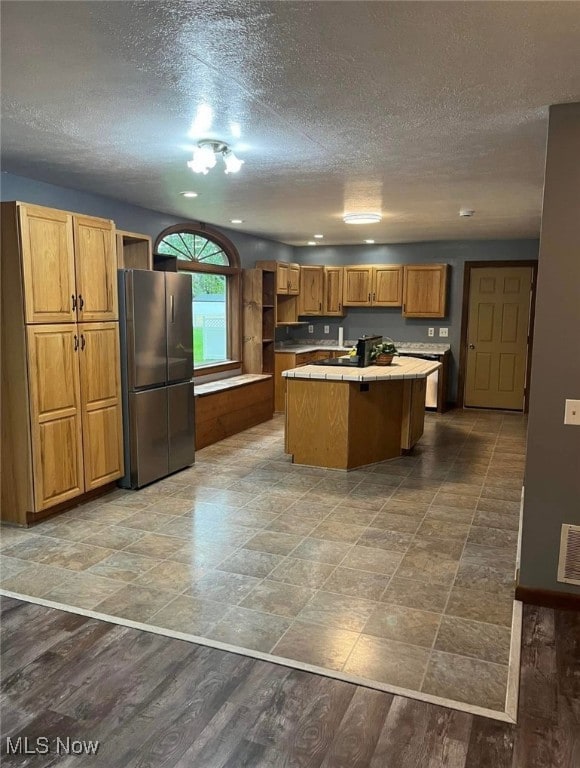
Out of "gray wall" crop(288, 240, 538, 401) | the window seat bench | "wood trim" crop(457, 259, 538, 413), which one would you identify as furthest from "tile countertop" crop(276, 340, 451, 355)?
the window seat bench

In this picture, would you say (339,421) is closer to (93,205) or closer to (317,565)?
(317,565)

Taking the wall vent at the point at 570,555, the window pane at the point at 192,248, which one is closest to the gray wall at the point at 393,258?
the window pane at the point at 192,248

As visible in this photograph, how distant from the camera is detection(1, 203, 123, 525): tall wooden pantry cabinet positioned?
11.4 ft

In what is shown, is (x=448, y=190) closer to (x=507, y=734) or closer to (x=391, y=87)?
(x=391, y=87)

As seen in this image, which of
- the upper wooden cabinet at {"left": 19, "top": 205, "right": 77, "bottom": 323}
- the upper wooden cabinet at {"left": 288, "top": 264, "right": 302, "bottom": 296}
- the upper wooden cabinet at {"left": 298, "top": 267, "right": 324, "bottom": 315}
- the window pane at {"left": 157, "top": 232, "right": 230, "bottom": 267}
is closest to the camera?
the upper wooden cabinet at {"left": 19, "top": 205, "right": 77, "bottom": 323}

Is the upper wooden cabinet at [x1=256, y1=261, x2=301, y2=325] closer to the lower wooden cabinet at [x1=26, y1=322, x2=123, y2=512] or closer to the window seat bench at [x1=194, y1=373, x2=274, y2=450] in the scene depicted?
the window seat bench at [x1=194, y1=373, x2=274, y2=450]

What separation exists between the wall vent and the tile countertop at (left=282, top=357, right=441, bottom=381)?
2.28 m

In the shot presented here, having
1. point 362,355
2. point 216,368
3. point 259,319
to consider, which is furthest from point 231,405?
point 362,355

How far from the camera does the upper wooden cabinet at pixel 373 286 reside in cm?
792

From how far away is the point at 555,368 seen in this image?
262 centimetres

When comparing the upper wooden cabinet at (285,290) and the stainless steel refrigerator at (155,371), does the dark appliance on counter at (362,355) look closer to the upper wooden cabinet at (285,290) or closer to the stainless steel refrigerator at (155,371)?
the stainless steel refrigerator at (155,371)

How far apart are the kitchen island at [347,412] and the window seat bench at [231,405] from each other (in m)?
1.04

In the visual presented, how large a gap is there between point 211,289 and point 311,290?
2.01m

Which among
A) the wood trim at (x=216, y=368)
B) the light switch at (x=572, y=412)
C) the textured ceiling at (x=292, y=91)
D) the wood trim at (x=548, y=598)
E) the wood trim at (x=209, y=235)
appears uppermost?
the textured ceiling at (x=292, y=91)
